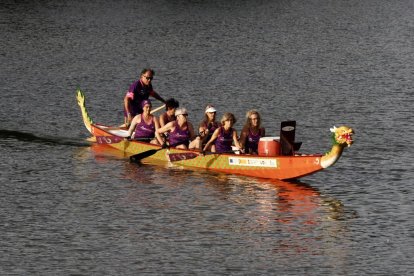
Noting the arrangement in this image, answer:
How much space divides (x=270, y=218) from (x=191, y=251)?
425 centimetres

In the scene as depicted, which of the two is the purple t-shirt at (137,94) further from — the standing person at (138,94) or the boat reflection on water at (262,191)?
the boat reflection on water at (262,191)

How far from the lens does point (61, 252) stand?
3362 centimetres

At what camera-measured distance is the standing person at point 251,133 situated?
139ft

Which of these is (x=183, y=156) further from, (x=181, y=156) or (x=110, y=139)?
(x=110, y=139)

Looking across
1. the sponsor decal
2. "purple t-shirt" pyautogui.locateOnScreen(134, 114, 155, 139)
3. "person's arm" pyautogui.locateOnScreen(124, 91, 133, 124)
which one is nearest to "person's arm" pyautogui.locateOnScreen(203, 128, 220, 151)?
the sponsor decal

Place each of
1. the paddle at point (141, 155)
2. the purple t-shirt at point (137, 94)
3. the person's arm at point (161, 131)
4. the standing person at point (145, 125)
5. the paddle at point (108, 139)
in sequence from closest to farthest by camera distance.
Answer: the person's arm at point (161, 131) < the paddle at point (141, 155) < the standing person at point (145, 125) < the paddle at point (108, 139) < the purple t-shirt at point (137, 94)

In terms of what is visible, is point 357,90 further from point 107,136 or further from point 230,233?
point 230,233

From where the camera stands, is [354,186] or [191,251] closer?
[191,251]

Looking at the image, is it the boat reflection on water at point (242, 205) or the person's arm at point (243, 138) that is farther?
the person's arm at point (243, 138)

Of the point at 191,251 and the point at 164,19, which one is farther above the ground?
the point at 164,19

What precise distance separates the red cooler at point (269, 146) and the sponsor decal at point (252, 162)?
0.26m

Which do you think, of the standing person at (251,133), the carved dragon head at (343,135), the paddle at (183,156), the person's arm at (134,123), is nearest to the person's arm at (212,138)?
the paddle at (183,156)

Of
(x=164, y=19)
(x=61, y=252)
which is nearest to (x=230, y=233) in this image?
(x=61, y=252)

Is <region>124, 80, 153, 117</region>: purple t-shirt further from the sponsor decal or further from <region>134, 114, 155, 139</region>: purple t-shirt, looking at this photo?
the sponsor decal
